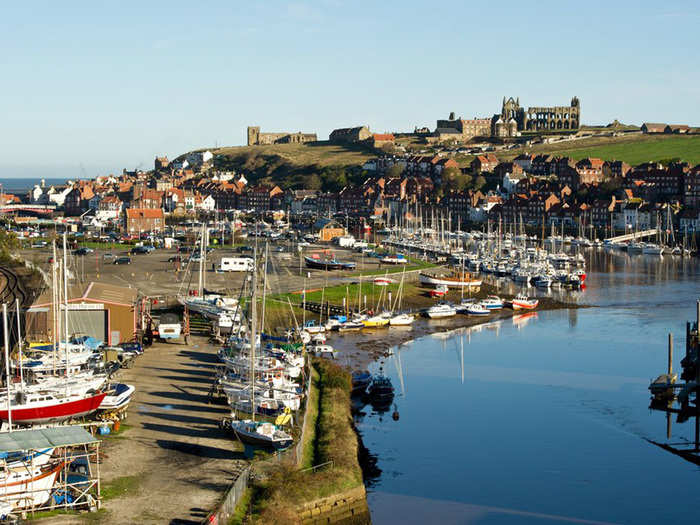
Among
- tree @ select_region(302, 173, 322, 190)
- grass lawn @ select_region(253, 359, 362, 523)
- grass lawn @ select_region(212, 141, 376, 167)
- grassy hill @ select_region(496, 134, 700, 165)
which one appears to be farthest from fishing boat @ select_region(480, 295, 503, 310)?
grass lawn @ select_region(212, 141, 376, 167)

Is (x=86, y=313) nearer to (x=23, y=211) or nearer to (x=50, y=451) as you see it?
(x=50, y=451)

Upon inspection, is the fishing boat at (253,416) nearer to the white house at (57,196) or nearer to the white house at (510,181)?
the white house at (510,181)

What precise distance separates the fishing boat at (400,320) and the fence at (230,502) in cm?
2961

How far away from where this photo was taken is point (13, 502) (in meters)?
19.1

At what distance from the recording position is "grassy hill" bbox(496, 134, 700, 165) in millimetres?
158600

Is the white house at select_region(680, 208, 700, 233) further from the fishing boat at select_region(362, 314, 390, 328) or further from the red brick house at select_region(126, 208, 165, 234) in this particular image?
the fishing boat at select_region(362, 314, 390, 328)

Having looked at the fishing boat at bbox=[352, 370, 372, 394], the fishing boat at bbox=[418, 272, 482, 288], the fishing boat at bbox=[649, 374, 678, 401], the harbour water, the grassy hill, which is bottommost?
the harbour water

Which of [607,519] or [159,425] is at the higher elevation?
Result: [159,425]

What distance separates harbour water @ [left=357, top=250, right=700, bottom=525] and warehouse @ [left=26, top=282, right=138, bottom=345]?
10845 millimetres

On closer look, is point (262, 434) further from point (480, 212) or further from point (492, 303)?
point (480, 212)

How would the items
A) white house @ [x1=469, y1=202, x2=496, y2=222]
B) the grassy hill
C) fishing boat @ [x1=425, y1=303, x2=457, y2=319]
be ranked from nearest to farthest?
fishing boat @ [x1=425, y1=303, x2=457, y2=319]
white house @ [x1=469, y1=202, x2=496, y2=222]
the grassy hill

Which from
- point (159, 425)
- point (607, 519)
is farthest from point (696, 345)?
point (159, 425)

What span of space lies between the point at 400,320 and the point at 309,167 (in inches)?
4967

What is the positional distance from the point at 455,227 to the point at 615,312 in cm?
6898
